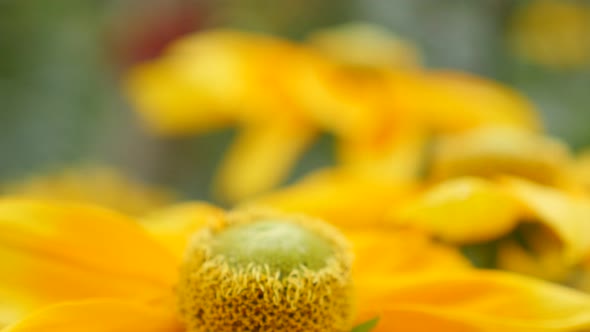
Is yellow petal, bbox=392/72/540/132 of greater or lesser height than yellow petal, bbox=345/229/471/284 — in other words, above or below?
above

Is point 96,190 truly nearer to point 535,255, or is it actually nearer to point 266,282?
point 535,255

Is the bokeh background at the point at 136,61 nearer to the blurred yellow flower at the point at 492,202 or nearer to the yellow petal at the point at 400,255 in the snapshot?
the blurred yellow flower at the point at 492,202

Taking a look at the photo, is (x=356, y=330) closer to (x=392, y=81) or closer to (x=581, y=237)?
(x=581, y=237)

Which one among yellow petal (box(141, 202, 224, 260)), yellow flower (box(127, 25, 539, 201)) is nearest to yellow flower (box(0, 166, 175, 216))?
yellow flower (box(127, 25, 539, 201))

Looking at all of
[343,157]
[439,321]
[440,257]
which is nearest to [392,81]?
[343,157]

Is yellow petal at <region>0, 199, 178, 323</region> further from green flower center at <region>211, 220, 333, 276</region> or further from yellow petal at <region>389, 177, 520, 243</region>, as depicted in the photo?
yellow petal at <region>389, 177, 520, 243</region>

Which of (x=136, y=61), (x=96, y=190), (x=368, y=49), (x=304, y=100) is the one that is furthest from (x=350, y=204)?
(x=136, y=61)

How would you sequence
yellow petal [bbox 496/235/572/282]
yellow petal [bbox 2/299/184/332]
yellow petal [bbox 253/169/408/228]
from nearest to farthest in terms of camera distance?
1. yellow petal [bbox 2/299/184/332]
2. yellow petal [bbox 496/235/572/282]
3. yellow petal [bbox 253/169/408/228]
